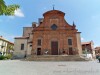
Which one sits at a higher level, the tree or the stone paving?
the tree

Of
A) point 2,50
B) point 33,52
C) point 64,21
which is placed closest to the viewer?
point 33,52

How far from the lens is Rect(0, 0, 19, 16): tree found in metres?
4.33

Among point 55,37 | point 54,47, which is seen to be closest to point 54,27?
point 55,37

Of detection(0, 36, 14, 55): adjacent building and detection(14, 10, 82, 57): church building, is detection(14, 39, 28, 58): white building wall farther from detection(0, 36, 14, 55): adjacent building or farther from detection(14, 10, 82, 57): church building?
detection(0, 36, 14, 55): adjacent building

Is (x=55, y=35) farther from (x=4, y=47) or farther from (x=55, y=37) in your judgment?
(x=4, y=47)

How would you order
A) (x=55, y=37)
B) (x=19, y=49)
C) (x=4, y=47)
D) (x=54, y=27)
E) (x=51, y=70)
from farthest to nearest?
(x=4, y=47), (x=19, y=49), (x=54, y=27), (x=55, y=37), (x=51, y=70)

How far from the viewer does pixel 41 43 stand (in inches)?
1335

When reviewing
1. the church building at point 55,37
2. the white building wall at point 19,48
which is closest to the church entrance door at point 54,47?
the church building at point 55,37

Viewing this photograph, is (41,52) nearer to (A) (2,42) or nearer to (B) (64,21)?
(B) (64,21)

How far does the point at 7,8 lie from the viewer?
4.86 metres

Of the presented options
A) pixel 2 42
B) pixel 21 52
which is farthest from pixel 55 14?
pixel 2 42

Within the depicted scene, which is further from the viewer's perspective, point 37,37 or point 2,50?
point 2,50

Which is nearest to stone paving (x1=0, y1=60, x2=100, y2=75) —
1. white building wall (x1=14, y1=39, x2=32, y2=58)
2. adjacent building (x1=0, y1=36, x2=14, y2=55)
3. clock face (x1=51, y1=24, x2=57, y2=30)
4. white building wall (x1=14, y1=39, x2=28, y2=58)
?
clock face (x1=51, y1=24, x2=57, y2=30)

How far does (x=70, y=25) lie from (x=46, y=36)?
22.3 feet
